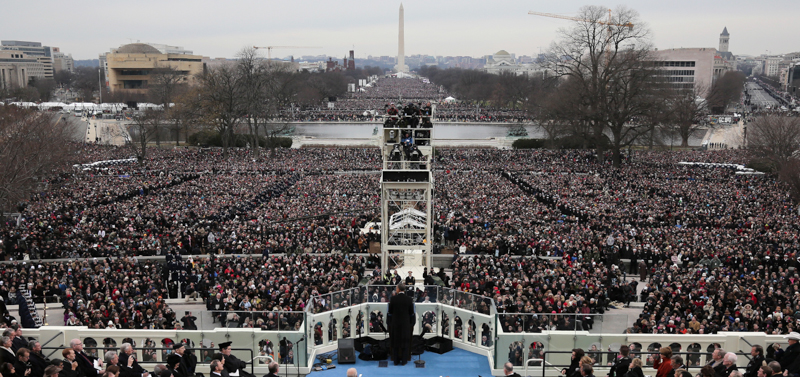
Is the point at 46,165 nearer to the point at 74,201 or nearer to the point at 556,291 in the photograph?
the point at 74,201

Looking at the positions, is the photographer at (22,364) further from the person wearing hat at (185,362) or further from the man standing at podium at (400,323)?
the man standing at podium at (400,323)

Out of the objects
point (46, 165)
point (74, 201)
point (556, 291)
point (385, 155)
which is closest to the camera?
point (556, 291)

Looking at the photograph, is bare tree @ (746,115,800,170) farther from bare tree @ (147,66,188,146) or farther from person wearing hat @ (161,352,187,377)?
bare tree @ (147,66,188,146)

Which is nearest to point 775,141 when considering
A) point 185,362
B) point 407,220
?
point 407,220

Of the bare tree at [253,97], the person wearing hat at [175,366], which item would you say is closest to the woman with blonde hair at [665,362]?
the person wearing hat at [175,366]

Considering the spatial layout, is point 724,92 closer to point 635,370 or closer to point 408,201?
point 408,201

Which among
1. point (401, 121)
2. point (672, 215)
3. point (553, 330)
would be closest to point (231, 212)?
point (401, 121)
